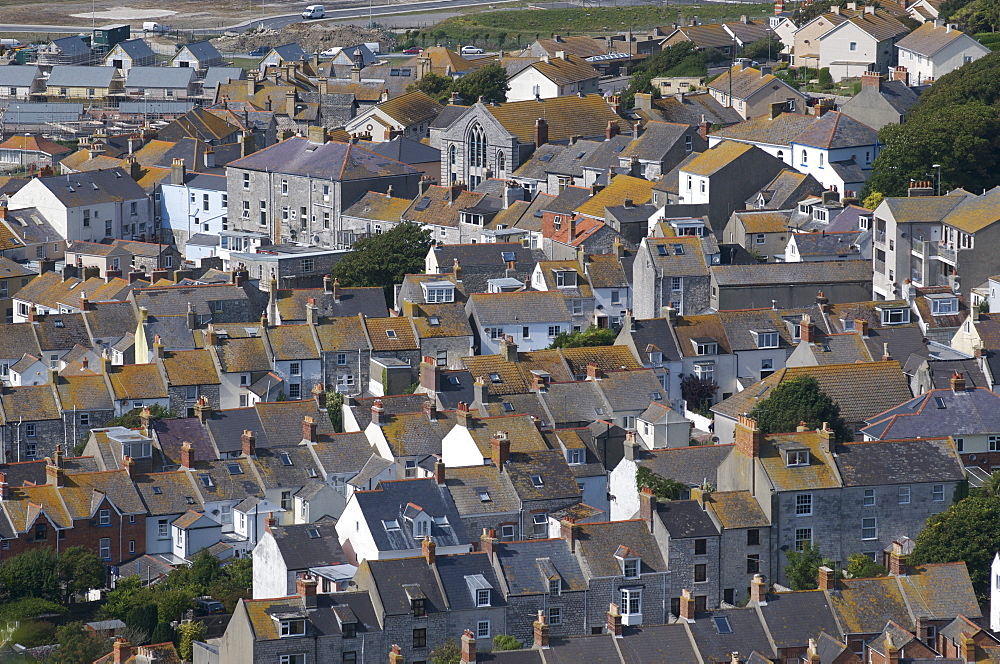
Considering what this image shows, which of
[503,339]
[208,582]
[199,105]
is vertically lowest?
[208,582]

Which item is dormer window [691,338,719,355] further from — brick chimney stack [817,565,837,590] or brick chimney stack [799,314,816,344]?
brick chimney stack [817,565,837,590]

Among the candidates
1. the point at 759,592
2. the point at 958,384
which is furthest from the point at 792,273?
the point at 759,592

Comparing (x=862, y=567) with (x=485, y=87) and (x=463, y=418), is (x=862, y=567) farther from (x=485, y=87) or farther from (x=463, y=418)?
(x=485, y=87)

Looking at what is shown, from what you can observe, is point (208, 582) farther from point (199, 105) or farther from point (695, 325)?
point (199, 105)

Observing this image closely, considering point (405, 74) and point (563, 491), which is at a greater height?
point (405, 74)

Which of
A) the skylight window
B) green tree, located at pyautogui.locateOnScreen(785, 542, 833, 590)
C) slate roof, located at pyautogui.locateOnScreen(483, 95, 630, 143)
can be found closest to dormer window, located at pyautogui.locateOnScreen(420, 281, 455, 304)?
slate roof, located at pyautogui.locateOnScreen(483, 95, 630, 143)

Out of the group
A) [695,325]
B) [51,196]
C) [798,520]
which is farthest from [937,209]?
[51,196]
